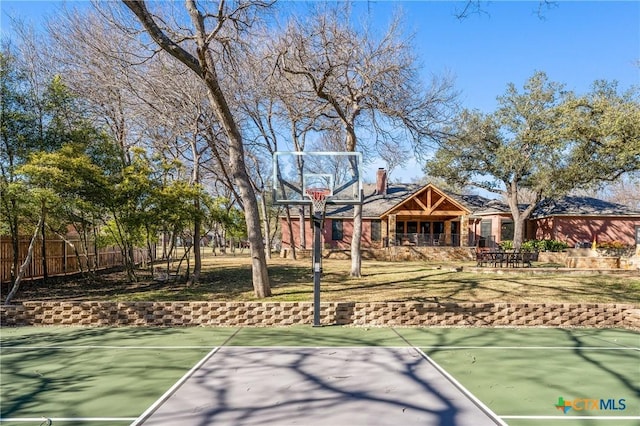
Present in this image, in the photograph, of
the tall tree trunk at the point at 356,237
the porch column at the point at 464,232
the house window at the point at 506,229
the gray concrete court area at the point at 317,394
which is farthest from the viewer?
the house window at the point at 506,229

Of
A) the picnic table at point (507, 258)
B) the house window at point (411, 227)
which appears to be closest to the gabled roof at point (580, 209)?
the house window at point (411, 227)

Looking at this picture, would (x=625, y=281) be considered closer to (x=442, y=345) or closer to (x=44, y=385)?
(x=442, y=345)

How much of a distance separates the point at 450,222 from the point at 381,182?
5.43 m

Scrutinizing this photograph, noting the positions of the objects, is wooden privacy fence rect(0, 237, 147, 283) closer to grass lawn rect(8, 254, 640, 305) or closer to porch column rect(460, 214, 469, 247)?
grass lawn rect(8, 254, 640, 305)

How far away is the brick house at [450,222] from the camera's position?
78.2 ft

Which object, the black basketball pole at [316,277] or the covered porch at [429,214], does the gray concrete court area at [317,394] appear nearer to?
the black basketball pole at [316,277]

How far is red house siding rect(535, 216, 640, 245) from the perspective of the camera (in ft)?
83.1

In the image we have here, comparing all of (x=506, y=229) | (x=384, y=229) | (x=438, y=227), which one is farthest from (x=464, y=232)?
(x=506, y=229)

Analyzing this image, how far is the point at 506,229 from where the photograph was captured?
2759 cm

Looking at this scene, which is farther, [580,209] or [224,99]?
[580,209]

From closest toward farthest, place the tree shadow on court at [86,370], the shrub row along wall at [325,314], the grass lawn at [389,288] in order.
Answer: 1. the tree shadow on court at [86,370]
2. the shrub row along wall at [325,314]
3. the grass lawn at [389,288]

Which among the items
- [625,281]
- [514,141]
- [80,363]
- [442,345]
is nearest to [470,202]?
[514,141]

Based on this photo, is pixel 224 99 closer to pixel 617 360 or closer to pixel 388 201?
pixel 617 360

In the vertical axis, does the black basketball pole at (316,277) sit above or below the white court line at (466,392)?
above
